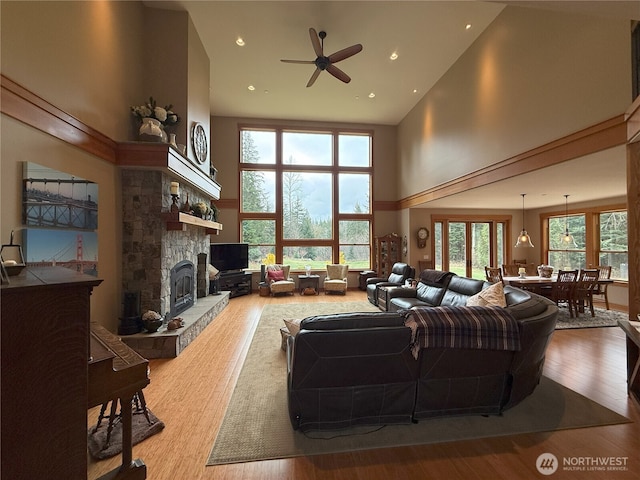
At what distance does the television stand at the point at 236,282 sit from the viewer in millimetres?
7094

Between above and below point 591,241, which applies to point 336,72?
above

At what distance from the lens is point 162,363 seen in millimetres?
3252

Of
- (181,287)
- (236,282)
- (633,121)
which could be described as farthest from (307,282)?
(633,121)

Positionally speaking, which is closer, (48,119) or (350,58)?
(48,119)

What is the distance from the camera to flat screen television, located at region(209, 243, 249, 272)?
702 cm

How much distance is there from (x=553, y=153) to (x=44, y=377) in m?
5.12

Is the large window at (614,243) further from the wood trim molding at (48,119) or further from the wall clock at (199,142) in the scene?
Answer: the wood trim molding at (48,119)

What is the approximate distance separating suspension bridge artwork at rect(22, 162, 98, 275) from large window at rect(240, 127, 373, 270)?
16.9ft

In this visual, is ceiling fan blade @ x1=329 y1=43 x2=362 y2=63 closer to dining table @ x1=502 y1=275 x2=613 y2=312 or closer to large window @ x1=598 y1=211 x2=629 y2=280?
dining table @ x1=502 y1=275 x2=613 y2=312

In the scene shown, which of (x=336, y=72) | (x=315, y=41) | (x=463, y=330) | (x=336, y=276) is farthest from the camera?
(x=336, y=276)

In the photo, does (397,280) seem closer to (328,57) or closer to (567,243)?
(328,57)

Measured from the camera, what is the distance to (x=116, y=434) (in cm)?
202

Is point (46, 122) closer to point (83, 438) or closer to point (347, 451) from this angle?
point (83, 438)

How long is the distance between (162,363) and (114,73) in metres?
3.74
